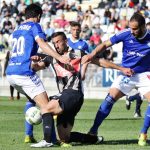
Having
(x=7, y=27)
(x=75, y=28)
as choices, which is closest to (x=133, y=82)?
(x=75, y=28)

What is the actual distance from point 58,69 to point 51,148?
142 cm

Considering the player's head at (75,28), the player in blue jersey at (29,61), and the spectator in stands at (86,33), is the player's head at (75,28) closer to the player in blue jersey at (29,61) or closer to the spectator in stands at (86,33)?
the player in blue jersey at (29,61)

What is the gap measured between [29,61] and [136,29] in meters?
1.97

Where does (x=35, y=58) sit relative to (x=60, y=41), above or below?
below

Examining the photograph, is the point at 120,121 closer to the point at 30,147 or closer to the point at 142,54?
the point at 142,54

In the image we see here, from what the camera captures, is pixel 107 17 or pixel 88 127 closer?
pixel 88 127

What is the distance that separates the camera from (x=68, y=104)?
12.3 meters

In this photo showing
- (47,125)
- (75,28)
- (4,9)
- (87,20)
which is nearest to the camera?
(47,125)

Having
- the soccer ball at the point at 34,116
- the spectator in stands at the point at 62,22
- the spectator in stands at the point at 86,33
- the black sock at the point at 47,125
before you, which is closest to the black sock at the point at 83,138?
the soccer ball at the point at 34,116

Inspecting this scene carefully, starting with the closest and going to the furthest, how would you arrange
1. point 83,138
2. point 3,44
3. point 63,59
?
point 63,59
point 83,138
point 3,44

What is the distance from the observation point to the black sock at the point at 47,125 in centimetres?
1195

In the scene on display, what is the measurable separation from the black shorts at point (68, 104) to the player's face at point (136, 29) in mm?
1469

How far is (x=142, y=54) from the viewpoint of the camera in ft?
43.4

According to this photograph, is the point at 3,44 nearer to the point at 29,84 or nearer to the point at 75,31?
the point at 75,31
